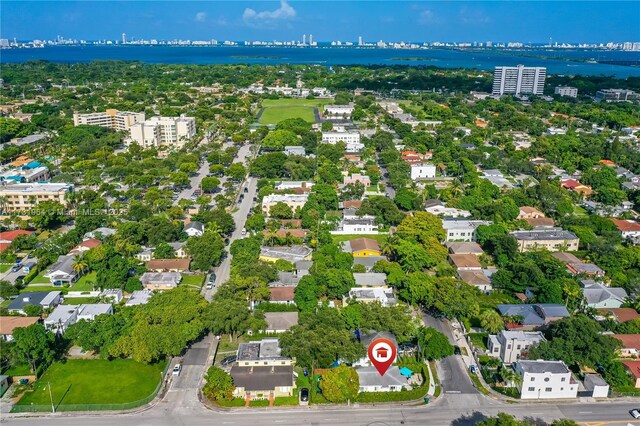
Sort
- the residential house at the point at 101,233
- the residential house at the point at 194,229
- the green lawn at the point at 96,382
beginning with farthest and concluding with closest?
the residential house at the point at 194,229 → the residential house at the point at 101,233 → the green lawn at the point at 96,382

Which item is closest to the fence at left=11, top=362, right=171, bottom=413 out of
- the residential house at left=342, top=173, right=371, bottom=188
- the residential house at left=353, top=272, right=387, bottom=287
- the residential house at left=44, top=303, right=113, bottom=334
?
the residential house at left=44, top=303, right=113, bottom=334

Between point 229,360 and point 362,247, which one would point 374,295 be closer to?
point 362,247

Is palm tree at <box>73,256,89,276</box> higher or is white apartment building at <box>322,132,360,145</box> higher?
white apartment building at <box>322,132,360,145</box>

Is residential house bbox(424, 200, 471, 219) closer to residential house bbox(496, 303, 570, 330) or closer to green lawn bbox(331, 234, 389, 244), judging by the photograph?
green lawn bbox(331, 234, 389, 244)

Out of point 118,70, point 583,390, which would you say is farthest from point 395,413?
point 118,70

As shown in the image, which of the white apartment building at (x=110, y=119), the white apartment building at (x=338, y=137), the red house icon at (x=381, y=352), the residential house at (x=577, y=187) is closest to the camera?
the red house icon at (x=381, y=352)

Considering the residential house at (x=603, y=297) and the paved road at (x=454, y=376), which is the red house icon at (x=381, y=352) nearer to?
the paved road at (x=454, y=376)

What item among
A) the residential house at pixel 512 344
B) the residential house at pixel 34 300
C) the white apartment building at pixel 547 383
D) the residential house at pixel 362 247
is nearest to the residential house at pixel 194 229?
the residential house at pixel 34 300
